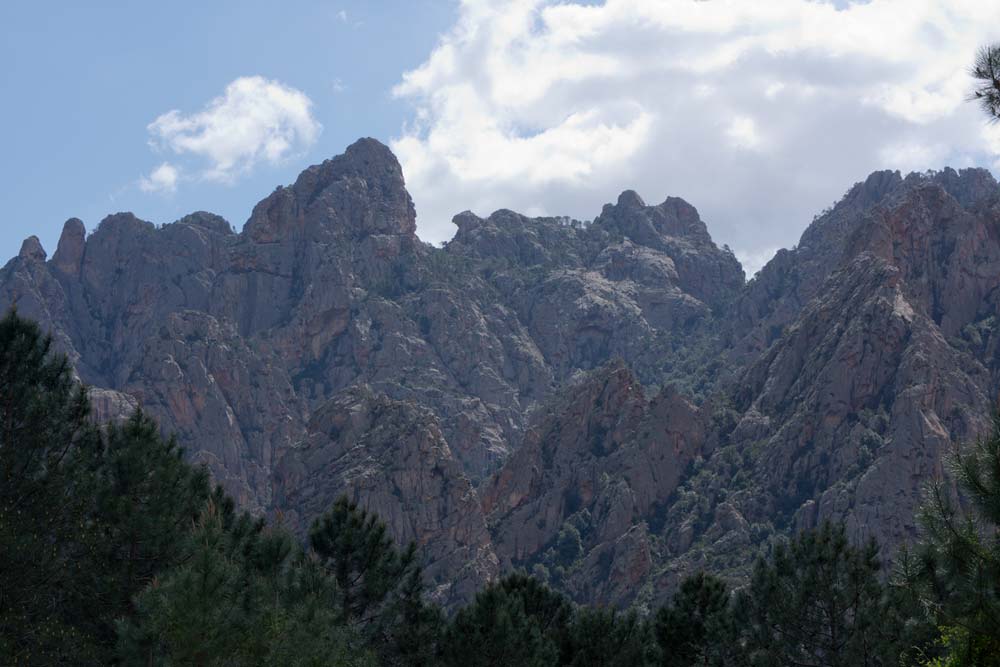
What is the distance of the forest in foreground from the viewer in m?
29.7

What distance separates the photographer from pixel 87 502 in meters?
37.5

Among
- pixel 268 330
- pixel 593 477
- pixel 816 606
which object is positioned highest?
pixel 268 330

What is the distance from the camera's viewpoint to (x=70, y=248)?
194m

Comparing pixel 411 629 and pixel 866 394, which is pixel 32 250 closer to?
pixel 866 394

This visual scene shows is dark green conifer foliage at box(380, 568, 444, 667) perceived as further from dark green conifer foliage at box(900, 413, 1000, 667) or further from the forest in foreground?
dark green conifer foliage at box(900, 413, 1000, 667)

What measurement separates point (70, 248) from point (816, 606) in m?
173

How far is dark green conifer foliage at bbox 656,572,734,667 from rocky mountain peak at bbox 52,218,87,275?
16401cm

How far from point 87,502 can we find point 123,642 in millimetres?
8749

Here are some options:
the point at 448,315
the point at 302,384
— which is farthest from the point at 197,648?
the point at 448,315

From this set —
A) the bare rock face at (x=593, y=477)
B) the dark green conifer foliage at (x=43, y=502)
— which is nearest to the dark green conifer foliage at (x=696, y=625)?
the dark green conifer foliage at (x=43, y=502)

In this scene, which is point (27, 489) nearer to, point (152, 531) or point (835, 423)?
point (152, 531)

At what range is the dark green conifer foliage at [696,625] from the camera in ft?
141

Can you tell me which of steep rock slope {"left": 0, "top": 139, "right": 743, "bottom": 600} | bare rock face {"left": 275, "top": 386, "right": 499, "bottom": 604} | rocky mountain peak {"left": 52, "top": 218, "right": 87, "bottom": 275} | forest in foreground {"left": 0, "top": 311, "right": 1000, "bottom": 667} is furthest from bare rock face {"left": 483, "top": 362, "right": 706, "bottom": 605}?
rocky mountain peak {"left": 52, "top": 218, "right": 87, "bottom": 275}

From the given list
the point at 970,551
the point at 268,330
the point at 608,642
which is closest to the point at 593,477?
the point at 268,330
